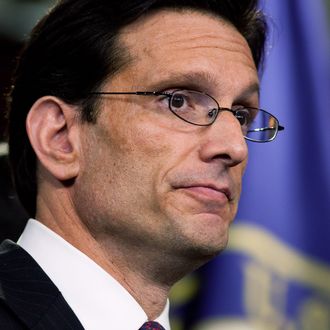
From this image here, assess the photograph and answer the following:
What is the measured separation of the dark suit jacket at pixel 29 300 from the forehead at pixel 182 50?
1.92ft

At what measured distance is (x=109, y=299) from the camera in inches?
118

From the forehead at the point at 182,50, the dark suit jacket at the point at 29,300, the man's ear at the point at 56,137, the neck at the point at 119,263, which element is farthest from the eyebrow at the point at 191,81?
the dark suit jacket at the point at 29,300

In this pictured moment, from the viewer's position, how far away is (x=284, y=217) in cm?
415

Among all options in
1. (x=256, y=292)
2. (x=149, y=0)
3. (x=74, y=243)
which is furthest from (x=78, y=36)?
(x=256, y=292)

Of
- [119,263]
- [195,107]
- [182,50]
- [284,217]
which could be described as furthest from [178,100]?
[284,217]

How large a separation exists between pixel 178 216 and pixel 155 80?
1.27 ft

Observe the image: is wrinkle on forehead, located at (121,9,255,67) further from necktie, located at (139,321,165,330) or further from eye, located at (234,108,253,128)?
necktie, located at (139,321,165,330)

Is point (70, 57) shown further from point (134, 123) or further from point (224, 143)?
point (224, 143)

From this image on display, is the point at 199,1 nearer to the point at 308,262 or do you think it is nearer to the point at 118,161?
the point at 118,161

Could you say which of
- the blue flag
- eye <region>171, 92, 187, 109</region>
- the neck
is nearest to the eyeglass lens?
eye <region>171, 92, 187, 109</region>

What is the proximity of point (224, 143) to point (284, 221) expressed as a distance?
1.20m

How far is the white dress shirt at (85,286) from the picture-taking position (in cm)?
294

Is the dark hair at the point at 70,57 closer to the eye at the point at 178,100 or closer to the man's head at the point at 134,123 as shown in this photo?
the man's head at the point at 134,123

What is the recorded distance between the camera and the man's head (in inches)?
118
